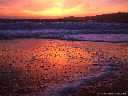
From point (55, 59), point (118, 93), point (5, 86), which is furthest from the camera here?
point (55, 59)

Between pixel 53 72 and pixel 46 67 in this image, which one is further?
pixel 46 67

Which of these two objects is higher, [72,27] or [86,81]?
[72,27]

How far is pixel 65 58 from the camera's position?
4887mm

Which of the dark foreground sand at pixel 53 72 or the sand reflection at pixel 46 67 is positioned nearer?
the dark foreground sand at pixel 53 72

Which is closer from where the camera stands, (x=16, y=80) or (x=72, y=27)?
(x=16, y=80)

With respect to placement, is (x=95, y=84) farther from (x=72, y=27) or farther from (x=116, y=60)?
(x=72, y=27)

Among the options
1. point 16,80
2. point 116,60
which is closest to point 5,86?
point 16,80

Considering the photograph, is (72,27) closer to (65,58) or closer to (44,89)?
(65,58)

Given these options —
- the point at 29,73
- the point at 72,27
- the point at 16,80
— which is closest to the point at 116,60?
the point at 29,73

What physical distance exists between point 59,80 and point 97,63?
1.61m

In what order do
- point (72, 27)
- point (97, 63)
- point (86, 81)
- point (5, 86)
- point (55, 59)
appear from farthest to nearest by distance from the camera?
point (72, 27) → point (55, 59) → point (97, 63) → point (86, 81) → point (5, 86)

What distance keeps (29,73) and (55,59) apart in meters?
1.30

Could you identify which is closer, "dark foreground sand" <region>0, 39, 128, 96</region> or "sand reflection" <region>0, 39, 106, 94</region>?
"dark foreground sand" <region>0, 39, 128, 96</region>

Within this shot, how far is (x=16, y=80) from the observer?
10.8 feet
